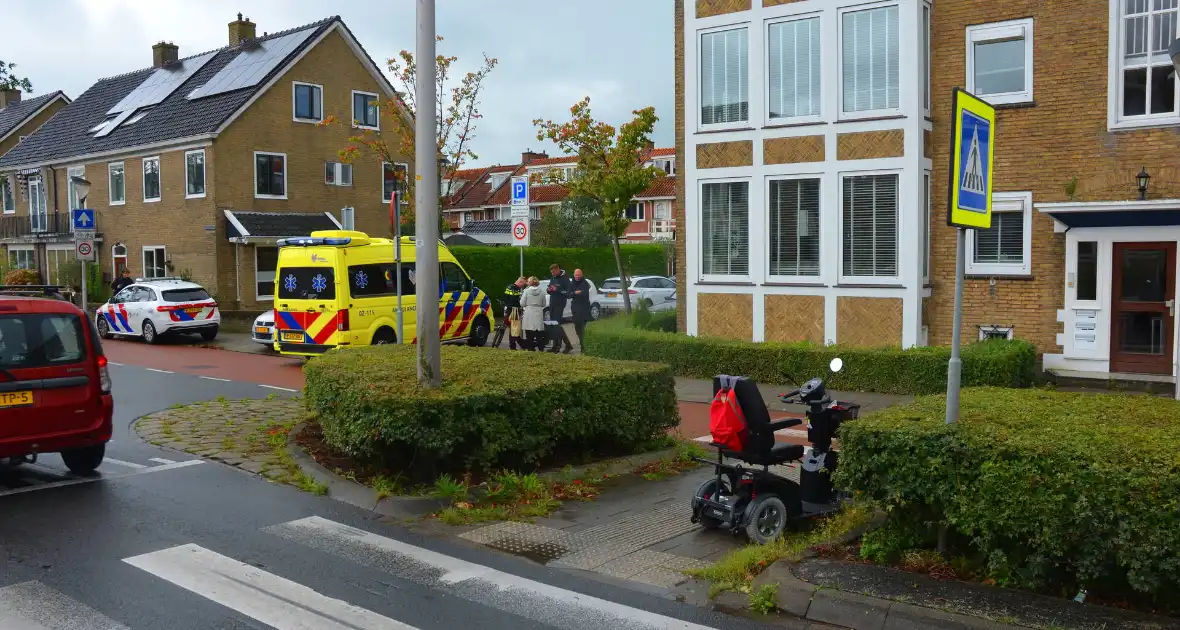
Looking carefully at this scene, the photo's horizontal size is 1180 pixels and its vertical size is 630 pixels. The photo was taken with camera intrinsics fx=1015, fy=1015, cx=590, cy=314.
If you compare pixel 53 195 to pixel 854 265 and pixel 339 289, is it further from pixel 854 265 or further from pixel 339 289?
pixel 854 265

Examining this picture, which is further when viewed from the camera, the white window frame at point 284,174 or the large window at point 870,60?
the white window frame at point 284,174

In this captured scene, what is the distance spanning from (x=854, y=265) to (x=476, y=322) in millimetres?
8713

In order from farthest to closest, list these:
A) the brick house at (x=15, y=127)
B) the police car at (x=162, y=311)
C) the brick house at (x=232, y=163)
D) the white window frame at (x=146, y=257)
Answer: the brick house at (x=15, y=127) → the white window frame at (x=146, y=257) → the brick house at (x=232, y=163) → the police car at (x=162, y=311)

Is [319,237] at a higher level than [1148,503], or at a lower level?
higher

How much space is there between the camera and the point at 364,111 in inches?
1412

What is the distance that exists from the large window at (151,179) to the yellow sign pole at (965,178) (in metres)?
32.2

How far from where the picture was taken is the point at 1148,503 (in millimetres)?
5004

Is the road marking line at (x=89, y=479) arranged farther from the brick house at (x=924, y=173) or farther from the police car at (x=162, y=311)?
the police car at (x=162, y=311)

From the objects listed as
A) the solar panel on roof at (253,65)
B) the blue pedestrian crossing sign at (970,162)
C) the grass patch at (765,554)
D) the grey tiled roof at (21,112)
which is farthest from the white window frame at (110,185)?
the blue pedestrian crossing sign at (970,162)

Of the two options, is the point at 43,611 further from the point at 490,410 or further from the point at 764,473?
the point at 764,473

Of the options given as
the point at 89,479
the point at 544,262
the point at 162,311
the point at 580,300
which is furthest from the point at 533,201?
the point at 89,479

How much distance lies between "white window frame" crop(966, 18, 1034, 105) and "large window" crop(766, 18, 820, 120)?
2.38m

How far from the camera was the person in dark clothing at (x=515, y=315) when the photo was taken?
66.3ft

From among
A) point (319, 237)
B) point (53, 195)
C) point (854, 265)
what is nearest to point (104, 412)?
point (319, 237)
